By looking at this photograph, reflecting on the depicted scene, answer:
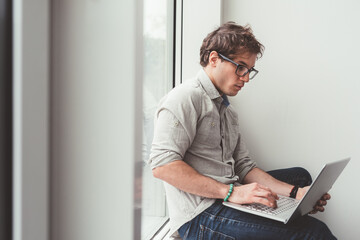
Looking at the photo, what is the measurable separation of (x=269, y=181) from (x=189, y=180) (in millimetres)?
596

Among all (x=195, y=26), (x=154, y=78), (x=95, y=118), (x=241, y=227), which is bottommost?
(x=241, y=227)

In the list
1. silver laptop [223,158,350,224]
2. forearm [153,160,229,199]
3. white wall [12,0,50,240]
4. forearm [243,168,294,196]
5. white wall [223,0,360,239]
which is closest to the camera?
white wall [12,0,50,240]

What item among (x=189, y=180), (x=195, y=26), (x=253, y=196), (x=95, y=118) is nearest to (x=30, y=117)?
(x=95, y=118)

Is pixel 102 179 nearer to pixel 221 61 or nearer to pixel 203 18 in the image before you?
pixel 221 61

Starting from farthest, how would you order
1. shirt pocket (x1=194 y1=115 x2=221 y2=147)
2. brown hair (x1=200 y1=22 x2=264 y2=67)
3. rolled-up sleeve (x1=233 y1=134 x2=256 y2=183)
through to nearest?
rolled-up sleeve (x1=233 y1=134 x2=256 y2=183) < brown hair (x1=200 y1=22 x2=264 y2=67) < shirt pocket (x1=194 y1=115 x2=221 y2=147)

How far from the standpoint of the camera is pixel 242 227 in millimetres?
1140

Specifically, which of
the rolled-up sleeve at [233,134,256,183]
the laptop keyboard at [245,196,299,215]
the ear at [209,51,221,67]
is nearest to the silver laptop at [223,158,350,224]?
the laptop keyboard at [245,196,299,215]

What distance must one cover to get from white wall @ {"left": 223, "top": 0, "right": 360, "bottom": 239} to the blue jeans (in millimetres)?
858

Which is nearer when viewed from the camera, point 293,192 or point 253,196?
point 253,196

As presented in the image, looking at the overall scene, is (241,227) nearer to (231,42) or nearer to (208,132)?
(208,132)

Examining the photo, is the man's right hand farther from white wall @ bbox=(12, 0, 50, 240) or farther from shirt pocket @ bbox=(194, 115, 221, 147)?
white wall @ bbox=(12, 0, 50, 240)

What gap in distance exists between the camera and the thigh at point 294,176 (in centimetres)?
172

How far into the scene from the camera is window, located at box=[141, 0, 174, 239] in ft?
5.66

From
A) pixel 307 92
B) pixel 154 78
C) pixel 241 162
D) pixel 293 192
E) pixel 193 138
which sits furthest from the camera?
pixel 307 92
